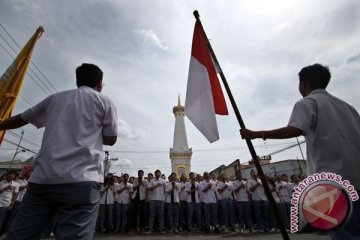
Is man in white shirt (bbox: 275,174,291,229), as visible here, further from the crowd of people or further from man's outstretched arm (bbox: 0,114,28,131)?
man's outstretched arm (bbox: 0,114,28,131)

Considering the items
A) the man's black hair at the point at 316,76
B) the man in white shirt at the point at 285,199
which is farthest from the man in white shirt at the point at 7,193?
the man in white shirt at the point at 285,199

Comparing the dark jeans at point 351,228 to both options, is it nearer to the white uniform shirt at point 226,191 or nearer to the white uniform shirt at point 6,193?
the white uniform shirt at point 226,191

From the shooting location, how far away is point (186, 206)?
32.2 feet

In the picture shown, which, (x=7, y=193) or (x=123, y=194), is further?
(x=123, y=194)

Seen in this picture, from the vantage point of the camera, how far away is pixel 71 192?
1.72 m

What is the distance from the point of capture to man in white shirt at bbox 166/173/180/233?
887cm

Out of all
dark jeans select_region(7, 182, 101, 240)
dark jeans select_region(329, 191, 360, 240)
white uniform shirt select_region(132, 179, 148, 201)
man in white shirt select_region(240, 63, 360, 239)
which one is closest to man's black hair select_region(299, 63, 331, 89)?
man in white shirt select_region(240, 63, 360, 239)

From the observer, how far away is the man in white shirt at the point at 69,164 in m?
1.71

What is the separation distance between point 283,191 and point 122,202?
6.44 m

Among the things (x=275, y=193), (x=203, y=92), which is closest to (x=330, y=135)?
(x=203, y=92)

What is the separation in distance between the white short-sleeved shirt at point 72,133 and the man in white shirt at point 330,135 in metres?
1.40

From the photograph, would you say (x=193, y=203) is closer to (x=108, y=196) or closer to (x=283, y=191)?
Answer: (x=108, y=196)

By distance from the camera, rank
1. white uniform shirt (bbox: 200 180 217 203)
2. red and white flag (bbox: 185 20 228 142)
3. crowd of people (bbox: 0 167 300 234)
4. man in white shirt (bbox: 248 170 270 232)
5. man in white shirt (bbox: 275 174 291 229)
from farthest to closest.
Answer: man in white shirt (bbox: 275 174 291 229) < white uniform shirt (bbox: 200 180 217 203) < crowd of people (bbox: 0 167 300 234) < man in white shirt (bbox: 248 170 270 232) < red and white flag (bbox: 185 20 228 142)

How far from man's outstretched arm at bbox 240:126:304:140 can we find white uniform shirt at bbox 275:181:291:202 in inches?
336
